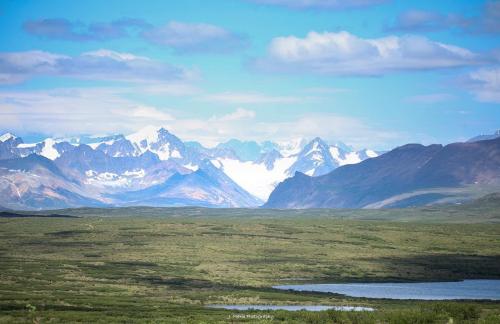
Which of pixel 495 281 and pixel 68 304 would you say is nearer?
pixel 68 304

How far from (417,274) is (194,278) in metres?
61.1

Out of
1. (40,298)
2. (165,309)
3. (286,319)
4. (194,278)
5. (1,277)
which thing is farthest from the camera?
(194,278)

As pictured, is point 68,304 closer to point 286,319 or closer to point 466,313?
point 286,319

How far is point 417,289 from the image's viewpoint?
6516 inches

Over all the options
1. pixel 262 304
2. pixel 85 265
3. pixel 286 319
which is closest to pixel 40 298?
pixel 262 304

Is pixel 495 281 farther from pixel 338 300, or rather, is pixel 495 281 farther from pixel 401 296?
pixel 338 300

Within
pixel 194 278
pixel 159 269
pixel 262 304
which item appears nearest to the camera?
pixel 262 304

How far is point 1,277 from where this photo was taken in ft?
484

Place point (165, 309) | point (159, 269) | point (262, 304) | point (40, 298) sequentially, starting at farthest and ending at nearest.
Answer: point (159, 269) → point (262, 304) → point (40, 298) → point (165, 309)

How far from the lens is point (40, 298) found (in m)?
116

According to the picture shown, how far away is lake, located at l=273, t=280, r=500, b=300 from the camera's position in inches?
5856

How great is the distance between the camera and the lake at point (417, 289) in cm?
14875

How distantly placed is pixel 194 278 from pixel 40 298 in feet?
191

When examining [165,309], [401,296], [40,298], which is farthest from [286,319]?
[401,296]
